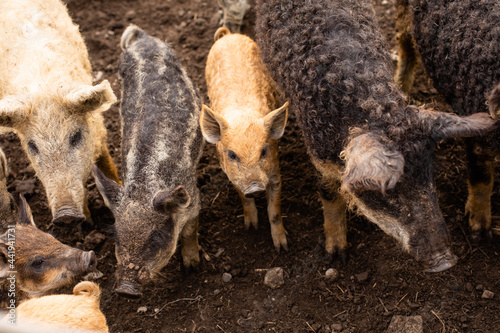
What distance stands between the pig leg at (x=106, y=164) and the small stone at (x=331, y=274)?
2.98 meters

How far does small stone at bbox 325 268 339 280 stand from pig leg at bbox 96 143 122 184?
298 cm

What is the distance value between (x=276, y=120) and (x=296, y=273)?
1.75 m

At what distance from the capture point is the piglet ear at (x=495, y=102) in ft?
12.5

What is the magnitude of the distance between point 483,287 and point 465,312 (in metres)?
0.35

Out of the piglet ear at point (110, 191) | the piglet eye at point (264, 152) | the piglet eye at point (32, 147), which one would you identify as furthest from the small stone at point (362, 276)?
the piglet eye at point (32, 147)

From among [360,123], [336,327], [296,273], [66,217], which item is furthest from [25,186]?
[360,123]

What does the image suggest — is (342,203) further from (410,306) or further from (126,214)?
(126,214)

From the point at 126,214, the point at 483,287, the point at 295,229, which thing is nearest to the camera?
the point at 126,214

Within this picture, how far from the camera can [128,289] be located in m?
4.44

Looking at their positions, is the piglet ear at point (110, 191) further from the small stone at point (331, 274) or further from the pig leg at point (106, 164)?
the small stone at point (331, 274)

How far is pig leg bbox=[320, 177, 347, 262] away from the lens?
4.92 m

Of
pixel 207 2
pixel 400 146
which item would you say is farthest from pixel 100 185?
pixel 207 2

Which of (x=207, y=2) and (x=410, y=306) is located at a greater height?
(x=207, y=2)

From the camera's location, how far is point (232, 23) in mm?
7539
